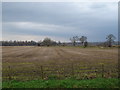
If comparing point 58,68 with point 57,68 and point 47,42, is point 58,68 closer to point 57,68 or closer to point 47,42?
point 57,68

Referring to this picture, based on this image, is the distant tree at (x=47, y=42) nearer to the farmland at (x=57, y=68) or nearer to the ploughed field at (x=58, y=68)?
the ploughed field at (x=58, y=68)

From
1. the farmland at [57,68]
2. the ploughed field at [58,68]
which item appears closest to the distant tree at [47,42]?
the ploughed field at [58,68]

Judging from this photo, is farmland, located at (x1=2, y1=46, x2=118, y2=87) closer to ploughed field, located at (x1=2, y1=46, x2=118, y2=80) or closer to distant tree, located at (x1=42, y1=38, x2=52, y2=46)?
ploughed field, located at (x1=2, y1=46, x2=118, y2=80)

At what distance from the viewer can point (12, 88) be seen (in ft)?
32.0

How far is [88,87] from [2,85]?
5154mm

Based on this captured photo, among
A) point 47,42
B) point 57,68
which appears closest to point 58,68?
point 57,68

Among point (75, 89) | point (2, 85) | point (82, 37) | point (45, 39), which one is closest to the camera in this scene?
point (75, 89)

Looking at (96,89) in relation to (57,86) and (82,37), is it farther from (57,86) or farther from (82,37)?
(82,37)

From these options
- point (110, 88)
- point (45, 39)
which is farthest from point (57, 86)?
point (45, 39)

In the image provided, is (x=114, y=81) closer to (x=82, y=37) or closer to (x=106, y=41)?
(x=106, y=41)

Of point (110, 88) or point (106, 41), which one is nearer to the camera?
point (110, 88)

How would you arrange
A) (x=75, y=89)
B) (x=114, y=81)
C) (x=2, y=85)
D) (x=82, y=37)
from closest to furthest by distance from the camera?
(x=75, y=89) < (x=2, y=85) < (x=114, y=81) < (x=82, y=37)

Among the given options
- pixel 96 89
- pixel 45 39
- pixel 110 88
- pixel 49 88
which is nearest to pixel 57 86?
pixel 49 88

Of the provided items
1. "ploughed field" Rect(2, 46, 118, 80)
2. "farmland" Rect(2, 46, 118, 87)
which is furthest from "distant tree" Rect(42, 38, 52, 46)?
"farmland" Rect(2, 46, 118, 87)
